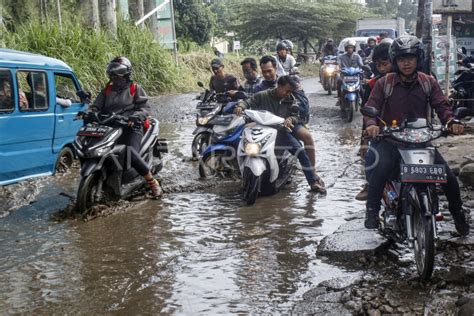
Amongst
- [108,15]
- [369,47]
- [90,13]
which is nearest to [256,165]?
[369,47]

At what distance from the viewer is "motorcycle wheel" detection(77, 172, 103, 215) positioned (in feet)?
22.3

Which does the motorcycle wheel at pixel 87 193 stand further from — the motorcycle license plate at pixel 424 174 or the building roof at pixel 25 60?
the motorcycle license plate at pixel 424 174

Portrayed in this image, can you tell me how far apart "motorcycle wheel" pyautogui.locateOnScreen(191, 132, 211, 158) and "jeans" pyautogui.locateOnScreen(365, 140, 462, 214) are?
5.07 m

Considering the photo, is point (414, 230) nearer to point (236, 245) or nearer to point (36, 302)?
point (236, 245)

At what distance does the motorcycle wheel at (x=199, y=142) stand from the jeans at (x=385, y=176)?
5.07 metres

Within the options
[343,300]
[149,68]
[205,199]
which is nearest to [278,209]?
[205,199]

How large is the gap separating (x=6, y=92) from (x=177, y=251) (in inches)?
139

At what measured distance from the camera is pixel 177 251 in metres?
5.64

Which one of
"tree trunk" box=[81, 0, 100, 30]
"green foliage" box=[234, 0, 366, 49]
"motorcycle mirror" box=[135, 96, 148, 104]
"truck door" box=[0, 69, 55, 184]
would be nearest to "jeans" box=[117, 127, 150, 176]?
"motorcycle mirror" box=[135, 96, 148, 104]

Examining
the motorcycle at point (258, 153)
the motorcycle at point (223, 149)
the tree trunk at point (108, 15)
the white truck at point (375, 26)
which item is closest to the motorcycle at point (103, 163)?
the motorcycle at point (223, 149)

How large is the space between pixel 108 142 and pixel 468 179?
4106 millimetres

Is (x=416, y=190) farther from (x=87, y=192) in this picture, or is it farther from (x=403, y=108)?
(x=87, y=192)

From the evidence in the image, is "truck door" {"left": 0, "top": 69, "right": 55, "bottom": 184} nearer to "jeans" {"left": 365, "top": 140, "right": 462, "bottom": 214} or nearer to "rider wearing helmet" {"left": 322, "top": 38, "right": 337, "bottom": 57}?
"jeans" {"left": 365, "top": 140, "right": 462, "bottom": 214}

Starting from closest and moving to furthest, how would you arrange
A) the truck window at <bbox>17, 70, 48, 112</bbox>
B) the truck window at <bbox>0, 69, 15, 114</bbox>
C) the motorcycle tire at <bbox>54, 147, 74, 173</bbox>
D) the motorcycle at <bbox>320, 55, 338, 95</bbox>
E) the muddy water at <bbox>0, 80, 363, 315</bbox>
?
the muddy water at <bbox>0, 80, 363, 315</bbox> < the truck window at <bbox>0, 69, 15, 114</bbox> < the truck window at <bbox>17, 70, 48, 112</bbox> < the motorcycle tire at <bbox>54, 147, 74, 173</bbox> < the motorcycle at <bbox>320, 55, 338, 95</bbox>
